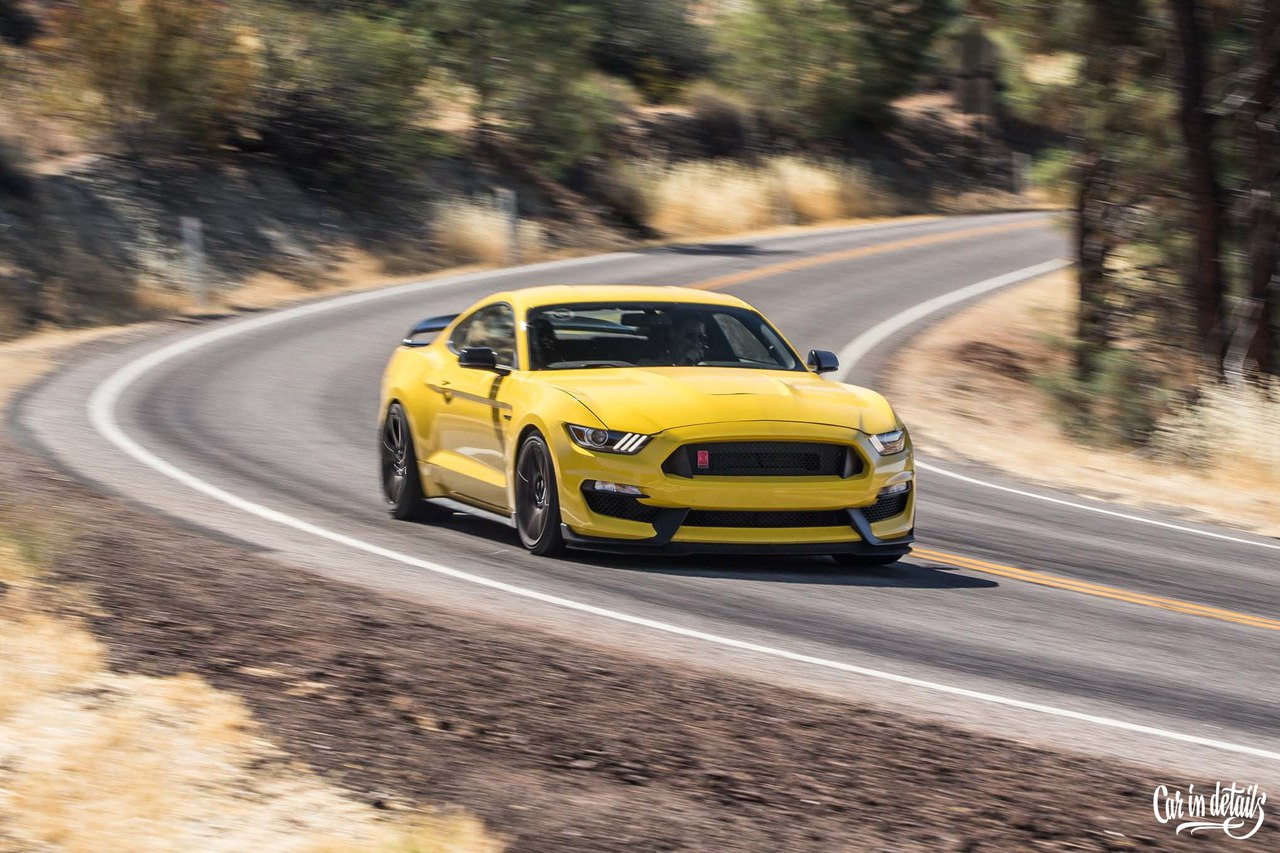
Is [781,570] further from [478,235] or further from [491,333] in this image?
[478,235]

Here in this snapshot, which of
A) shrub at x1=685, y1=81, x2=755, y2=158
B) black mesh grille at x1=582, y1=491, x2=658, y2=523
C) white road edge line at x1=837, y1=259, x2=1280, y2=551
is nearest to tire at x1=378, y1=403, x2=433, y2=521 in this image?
black mesh grille at x1=582, y1=491, x2=658, y2=523

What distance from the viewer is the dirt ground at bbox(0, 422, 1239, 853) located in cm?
518

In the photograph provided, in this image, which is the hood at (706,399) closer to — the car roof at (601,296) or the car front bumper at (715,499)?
the car front bumper at (715,499)

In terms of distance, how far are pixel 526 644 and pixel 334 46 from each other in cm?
2826

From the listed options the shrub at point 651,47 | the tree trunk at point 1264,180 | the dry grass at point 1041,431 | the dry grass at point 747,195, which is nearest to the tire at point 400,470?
Result: the dry grass at point 1041,431

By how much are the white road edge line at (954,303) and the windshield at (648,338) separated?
12.6 feet

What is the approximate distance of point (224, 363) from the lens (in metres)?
19.1

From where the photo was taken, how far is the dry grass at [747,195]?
125 feet

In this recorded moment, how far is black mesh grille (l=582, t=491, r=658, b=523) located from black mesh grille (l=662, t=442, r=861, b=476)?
246 millimetres

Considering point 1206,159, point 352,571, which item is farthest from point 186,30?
point 352,571

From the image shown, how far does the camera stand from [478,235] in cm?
3203

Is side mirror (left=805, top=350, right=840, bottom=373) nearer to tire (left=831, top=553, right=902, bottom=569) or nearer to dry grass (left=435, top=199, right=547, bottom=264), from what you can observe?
tire (left=831, top=553, right=902, bottom=569)

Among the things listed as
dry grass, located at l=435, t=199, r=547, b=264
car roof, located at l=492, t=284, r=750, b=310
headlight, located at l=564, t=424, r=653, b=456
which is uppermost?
car roof, located at l=492, t=284, r=750, b=310

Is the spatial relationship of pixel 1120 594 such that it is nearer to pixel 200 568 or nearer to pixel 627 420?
pixel 627 420
